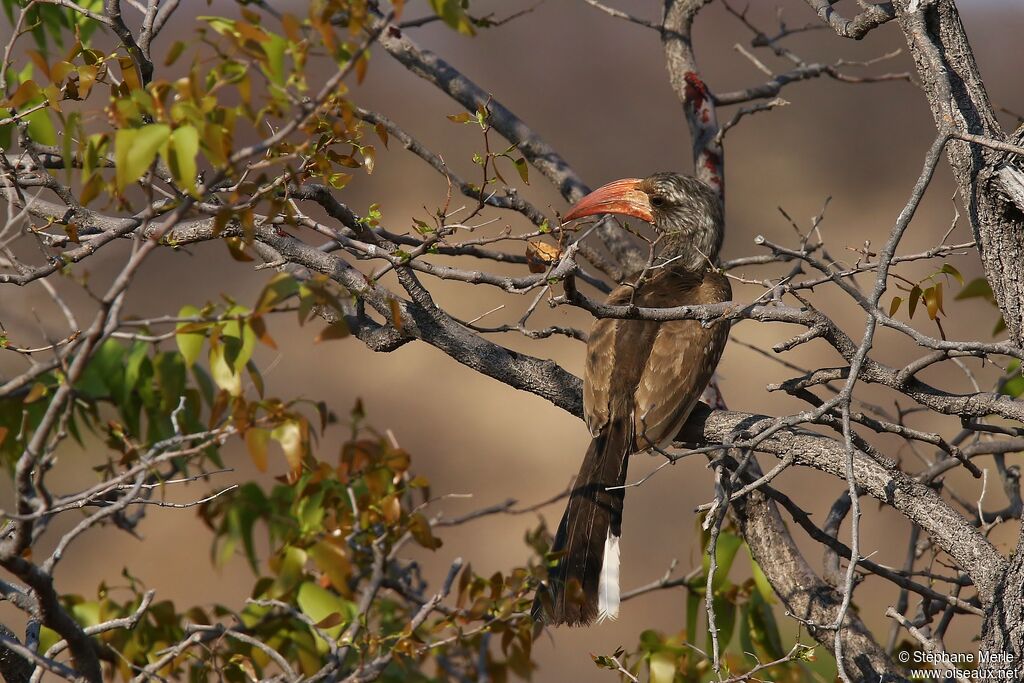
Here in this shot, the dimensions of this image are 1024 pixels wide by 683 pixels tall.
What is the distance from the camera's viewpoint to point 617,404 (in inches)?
132

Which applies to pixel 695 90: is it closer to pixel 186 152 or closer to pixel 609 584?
pixel 609 584

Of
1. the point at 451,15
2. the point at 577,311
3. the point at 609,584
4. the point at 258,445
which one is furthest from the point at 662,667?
the point at 577,311

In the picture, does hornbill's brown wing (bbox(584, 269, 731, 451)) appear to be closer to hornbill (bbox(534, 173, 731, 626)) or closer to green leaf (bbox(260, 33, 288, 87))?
hornbill (bbox(534, 173, 731, 626))

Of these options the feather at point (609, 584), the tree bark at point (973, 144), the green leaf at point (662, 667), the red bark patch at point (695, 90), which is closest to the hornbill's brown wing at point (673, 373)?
the feather at point (609, 584)

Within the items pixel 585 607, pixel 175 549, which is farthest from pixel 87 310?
pixel 585 607

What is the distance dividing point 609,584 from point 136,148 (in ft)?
6.84

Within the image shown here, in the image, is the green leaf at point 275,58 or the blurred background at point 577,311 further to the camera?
the blurred background at point 577,311

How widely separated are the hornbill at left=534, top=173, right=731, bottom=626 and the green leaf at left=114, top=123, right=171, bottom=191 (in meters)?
1.60

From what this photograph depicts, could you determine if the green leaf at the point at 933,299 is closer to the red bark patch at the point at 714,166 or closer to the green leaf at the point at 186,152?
the red bark patch at the point at 714,166

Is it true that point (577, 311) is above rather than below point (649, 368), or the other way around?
above

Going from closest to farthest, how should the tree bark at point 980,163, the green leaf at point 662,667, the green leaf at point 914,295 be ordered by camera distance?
the tree bark at point 980,163
the green leaf at point 914,295
the green leaf at point 662,667

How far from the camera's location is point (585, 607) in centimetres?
284

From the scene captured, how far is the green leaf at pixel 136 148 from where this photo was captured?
4.55ft

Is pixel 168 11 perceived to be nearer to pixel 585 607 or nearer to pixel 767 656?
pixel 585 607
